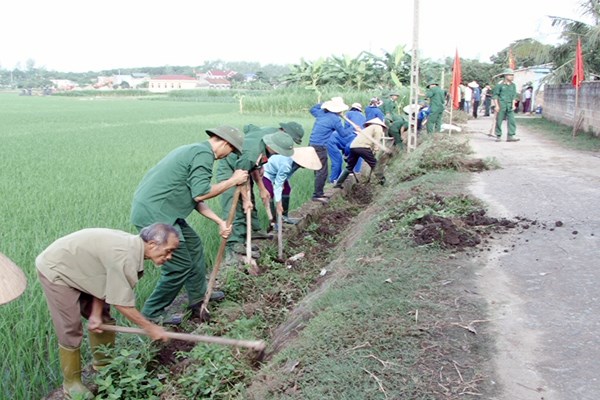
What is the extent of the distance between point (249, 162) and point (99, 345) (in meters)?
2.29

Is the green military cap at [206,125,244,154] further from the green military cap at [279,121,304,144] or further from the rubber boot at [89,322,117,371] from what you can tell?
the green military cap at [279,121,304,144]

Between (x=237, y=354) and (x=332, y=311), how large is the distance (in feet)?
2.08

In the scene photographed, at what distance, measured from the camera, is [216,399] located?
3068 mm

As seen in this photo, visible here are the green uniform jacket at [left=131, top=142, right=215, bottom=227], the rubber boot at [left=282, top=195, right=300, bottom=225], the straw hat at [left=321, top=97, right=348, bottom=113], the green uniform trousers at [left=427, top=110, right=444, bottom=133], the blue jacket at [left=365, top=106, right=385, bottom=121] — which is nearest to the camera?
the green uniform jacket at [left=131, top=142, right=215, bottom=227]

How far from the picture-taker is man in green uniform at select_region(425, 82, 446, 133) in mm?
12539

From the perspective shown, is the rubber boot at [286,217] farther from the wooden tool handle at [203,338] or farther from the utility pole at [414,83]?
the utility pole at [414,83]

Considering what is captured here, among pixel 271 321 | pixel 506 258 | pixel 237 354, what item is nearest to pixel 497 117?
pixel 506 258

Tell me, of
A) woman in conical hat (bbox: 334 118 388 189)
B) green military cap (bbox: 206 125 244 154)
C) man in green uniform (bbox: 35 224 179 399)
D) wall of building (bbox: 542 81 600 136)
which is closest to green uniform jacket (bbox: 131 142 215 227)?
green military cap (bbox: 206 125 244 154)

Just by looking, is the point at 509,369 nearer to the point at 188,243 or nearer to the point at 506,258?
the point at 506,258

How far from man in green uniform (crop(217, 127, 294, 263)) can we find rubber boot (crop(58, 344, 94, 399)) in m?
2.08

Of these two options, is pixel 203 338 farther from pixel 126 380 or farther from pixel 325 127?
pixel 325 127

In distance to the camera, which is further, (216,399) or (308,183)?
(308,183)

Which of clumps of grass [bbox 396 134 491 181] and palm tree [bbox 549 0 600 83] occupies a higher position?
palm tree [bbox 549 0 600 83]

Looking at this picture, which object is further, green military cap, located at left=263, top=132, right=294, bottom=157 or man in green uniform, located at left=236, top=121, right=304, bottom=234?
man in green uniform, located at left=236, top=121, right=304, bottom=234
